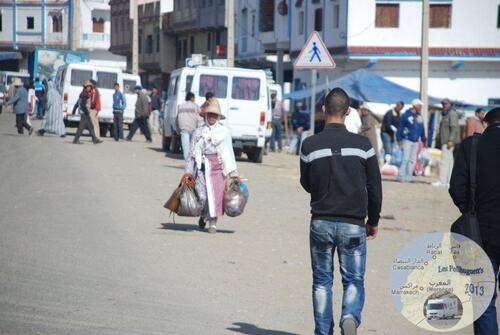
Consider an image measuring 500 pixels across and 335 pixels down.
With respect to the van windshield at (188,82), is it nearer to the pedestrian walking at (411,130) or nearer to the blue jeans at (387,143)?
the blue jeans at (387,143)

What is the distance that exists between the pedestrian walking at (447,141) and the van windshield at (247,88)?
207 inches

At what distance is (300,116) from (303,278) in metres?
28.3

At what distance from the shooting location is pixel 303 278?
10.7 metres

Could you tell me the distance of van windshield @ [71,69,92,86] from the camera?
37.5 m

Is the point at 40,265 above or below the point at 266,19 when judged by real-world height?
below

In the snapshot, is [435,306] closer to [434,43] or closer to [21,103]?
[21,103]

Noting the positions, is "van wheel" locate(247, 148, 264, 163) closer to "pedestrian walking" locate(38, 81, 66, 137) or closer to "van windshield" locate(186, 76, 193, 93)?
"van windshield" locate(186, 76, 193, 93)

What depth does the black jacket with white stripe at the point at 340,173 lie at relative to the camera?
7.05 metres

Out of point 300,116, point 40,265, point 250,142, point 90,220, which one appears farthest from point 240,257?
point 300,116

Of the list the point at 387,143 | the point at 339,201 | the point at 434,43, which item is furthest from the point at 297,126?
the point at 339,201

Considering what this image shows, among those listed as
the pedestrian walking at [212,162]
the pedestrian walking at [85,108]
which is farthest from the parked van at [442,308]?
the pedestrian walking at [85,108]

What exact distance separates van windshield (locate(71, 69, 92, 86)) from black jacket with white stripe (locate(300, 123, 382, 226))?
30.9 m

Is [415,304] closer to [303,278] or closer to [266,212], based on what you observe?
[303,278]

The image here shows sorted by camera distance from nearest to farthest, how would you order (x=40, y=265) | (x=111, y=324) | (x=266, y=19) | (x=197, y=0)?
1. (x=111, y=324)
2. (x=40, y=265)
3. (x=266, y=19)
4. (x=197, y=0)
